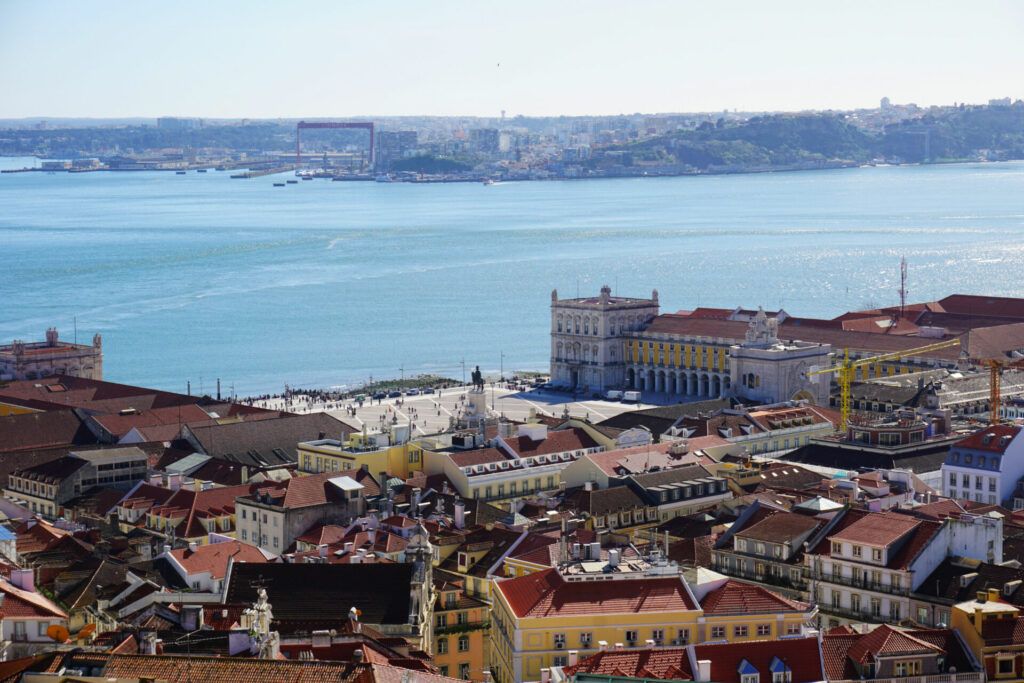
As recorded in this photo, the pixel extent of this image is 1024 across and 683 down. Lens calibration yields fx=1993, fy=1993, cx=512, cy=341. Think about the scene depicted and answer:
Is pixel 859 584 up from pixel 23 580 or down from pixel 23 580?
down

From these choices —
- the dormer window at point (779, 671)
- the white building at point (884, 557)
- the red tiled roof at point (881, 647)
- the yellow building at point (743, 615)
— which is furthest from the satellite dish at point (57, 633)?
the white building at point (884, 557)

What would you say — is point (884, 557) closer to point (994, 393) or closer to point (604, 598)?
point (604, 598)

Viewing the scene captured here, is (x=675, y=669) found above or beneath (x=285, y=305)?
above

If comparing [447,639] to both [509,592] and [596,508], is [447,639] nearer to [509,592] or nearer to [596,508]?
[509,592]

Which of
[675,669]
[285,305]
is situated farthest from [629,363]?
[675,669]

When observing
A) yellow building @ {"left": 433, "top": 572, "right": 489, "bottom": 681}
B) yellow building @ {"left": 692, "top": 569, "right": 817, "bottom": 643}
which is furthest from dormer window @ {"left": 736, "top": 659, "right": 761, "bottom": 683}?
yellow building @ {"left": 433, "top": 572, "right": 489, "bottom": 681}

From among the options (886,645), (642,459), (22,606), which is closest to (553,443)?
(642,459)

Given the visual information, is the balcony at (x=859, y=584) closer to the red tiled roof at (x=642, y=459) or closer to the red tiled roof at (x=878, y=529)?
the red tiled roof at (x=878, y=529)
